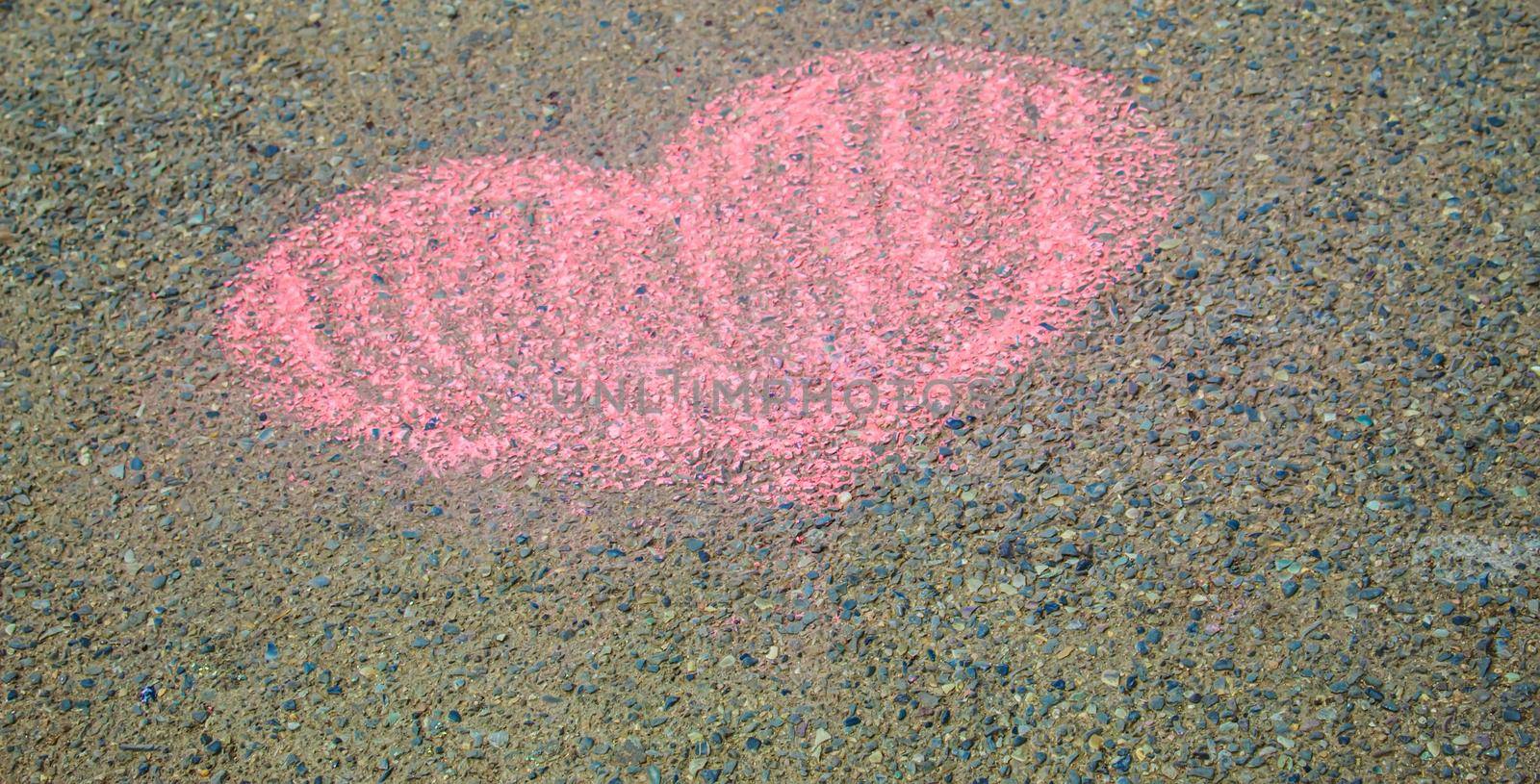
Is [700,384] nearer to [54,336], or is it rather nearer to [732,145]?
[732,145]

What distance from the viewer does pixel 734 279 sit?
275cm

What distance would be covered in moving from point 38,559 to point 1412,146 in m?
3.32

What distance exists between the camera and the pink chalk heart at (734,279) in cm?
256

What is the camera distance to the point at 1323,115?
2834 mm

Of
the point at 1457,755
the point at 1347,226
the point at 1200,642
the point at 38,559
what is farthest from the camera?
the point at 1347,226

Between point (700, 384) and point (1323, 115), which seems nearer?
point (700, 384)

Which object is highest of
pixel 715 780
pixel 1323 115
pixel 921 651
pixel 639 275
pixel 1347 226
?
pixel 1323 115

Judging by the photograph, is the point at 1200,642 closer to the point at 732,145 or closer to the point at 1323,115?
the point at 1323,115

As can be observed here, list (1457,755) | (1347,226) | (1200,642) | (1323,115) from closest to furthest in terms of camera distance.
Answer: (1457,755), (1200,642), (1347,226), (1323,115)

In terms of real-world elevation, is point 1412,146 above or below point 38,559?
above

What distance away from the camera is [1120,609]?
7.29ft

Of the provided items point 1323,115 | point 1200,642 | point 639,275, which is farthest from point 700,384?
point 1323,115

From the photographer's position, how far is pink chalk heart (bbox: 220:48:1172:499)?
8.39 ft

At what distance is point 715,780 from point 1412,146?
2.23 meters
